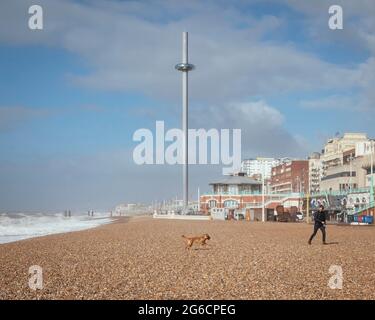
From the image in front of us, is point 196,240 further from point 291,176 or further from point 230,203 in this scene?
point 291,176

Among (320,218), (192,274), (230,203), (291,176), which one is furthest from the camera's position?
(291,176)

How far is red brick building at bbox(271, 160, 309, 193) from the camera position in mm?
156250

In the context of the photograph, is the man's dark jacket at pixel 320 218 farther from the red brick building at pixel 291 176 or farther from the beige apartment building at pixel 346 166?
the red brick building at pixel 291 176

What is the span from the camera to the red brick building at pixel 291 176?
156 meters

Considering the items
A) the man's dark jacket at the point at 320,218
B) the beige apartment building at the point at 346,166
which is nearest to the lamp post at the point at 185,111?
the beige apartment building at the point at 346,166

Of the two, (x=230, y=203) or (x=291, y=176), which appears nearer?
(x=230, y=203)

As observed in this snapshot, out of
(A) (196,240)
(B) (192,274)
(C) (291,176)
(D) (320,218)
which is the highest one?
(C) (291,176)

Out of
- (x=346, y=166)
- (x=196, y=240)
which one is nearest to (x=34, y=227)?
(x=196, y=240)

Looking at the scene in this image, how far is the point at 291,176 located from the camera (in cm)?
16088

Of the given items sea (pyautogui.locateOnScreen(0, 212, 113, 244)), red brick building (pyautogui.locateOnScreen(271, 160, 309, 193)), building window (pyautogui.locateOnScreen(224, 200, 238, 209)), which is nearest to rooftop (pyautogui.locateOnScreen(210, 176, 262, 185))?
building window (pyautogui.locateOnScreen(224, 200, 238, 209))

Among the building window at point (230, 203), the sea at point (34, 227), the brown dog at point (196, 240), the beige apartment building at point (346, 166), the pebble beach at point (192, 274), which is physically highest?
the beige apartment building at point (346, 166)

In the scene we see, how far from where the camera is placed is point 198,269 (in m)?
12.2

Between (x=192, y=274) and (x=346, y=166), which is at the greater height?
(x=346, y=166)
